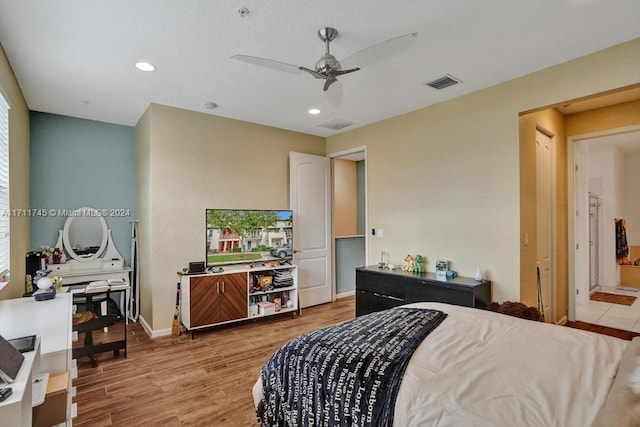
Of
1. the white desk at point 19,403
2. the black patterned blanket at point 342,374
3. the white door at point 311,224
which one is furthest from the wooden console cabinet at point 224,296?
the white desk at point 19,403

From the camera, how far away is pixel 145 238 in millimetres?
4141

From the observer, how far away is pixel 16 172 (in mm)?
3152

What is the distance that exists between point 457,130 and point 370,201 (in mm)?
1504

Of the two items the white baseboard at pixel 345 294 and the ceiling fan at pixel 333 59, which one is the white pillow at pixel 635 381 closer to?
the ceiling fan at pixel 333 59

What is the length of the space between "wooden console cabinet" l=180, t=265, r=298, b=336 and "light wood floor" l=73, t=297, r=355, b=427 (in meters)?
0.20

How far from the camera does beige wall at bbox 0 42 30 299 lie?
2790 mm

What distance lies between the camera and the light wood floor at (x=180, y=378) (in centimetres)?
231

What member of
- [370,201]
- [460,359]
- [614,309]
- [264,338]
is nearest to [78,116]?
[264,338]

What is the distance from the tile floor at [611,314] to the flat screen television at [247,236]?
4097 mm

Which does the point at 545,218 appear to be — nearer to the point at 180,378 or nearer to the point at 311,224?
the point at 311,224

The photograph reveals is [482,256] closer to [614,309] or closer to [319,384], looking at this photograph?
[319,384]

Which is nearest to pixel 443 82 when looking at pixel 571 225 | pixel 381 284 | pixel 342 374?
pixel 381 284

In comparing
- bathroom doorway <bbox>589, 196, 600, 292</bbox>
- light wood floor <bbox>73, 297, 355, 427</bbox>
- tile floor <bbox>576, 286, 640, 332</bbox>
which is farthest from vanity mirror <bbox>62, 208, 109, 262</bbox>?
bathroom doorway <bbox>589, 196, 600, 292</bbox>

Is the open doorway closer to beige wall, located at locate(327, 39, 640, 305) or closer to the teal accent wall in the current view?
beige wall, located at locate(327, 39, 640, 305)
